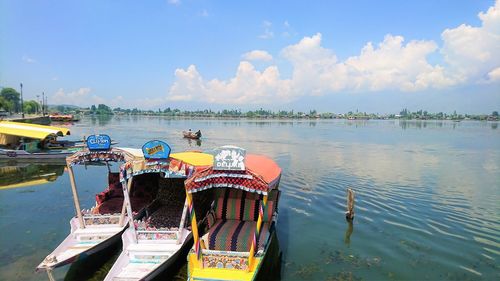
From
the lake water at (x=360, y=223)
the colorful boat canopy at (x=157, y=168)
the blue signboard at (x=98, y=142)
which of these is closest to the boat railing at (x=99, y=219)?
the lake water at (x=360, y=223)

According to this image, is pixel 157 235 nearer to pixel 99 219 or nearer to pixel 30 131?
pixel 99 219

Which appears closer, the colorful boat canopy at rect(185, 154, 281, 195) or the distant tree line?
the colorful boat canopy at rect(185, 154, 281, 195)

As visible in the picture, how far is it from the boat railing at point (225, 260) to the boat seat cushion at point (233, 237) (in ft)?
3.61

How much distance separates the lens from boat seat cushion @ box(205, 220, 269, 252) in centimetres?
1170

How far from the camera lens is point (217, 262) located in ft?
34.5

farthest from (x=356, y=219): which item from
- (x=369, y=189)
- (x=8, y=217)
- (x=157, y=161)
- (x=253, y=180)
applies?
(x=8, y=217)

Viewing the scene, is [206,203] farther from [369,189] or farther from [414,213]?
[369,189]

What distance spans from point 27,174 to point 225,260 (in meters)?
27.0

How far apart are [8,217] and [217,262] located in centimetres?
1455

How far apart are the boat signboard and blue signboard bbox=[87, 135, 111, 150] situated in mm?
5234

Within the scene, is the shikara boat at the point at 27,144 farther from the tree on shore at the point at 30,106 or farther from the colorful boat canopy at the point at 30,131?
the tree on shore at the point at 30,106

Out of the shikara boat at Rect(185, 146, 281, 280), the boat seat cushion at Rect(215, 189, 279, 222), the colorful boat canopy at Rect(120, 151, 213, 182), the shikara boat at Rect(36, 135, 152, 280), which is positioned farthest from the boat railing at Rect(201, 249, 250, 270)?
the shikara boat at Rect(36, 135, 152, 280)

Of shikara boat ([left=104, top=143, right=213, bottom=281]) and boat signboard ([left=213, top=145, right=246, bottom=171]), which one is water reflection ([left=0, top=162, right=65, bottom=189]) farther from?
boat signboard ([left=213, top=145, right=246, bottom=171])

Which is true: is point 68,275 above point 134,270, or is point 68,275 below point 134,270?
below
